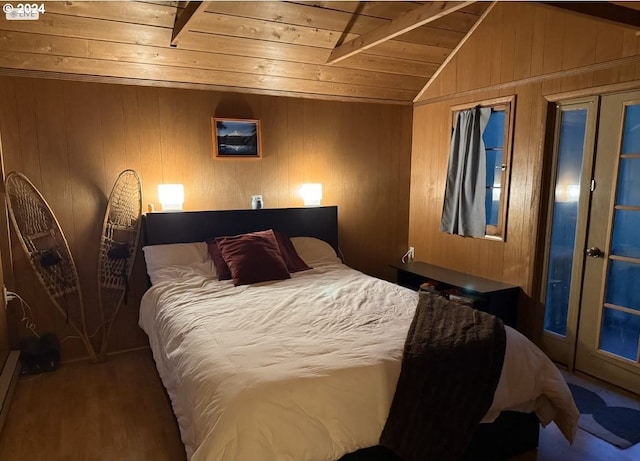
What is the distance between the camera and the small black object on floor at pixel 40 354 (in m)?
3.05

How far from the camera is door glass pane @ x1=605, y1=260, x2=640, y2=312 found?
9.16 ft

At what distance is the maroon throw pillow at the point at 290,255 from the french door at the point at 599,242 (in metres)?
1.95

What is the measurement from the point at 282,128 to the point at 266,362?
2622 mm

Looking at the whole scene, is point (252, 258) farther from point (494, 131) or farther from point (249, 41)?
point (494, 131)

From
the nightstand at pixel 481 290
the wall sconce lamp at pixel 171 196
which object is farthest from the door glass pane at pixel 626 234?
the wall sconce lamp at pixel 171 196

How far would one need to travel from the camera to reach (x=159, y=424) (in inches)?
98.0

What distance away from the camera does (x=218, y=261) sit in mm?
3264

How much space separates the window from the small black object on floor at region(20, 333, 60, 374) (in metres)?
3.56

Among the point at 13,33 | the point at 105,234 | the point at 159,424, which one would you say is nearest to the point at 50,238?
the point at 105,234

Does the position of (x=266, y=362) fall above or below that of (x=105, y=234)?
below

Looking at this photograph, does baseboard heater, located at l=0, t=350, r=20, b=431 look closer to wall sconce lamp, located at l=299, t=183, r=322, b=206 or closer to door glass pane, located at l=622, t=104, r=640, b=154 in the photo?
wall sconce lamp, located at l=299, t=183, r=322, b=206

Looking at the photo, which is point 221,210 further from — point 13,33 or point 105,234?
point 13,33

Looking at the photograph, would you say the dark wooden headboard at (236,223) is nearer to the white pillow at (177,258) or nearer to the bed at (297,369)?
the white pillow at (177,258)

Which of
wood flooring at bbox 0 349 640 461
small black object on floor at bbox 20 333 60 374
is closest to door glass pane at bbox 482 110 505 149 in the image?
wood flooring at bbox 0 349 640 461
